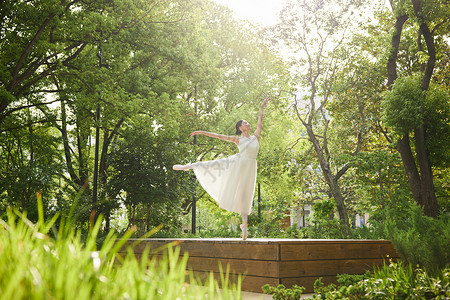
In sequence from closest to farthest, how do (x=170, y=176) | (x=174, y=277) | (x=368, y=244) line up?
(x=174, y=277)
(x=368, y=244)
(x=170, y=176)

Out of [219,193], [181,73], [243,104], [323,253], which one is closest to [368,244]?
[323,253]

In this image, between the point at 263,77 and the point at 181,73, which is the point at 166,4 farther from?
the point at 263,77

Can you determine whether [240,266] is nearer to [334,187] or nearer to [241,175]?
[241,175]

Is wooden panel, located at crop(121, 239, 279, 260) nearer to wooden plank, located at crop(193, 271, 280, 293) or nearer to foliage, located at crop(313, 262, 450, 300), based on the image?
wooden plank, located at crop(193, 271, 280, 293)

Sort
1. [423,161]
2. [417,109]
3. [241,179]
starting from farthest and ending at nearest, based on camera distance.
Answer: [423,161], [417,109], [241,179]

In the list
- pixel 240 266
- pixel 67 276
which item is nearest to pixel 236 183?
pixel 240 266

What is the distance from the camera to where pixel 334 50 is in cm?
1855

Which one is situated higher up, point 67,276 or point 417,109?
point 417,109

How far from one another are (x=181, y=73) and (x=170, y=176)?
214 inches

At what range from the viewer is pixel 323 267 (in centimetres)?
717

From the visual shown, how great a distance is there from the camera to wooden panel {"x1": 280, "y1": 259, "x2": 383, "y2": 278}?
261 inches

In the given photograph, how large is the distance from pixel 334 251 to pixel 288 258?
117cm

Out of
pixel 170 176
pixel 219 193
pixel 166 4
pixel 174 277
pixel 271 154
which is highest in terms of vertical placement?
pixel 166 4

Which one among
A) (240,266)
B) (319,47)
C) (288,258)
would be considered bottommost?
(240,266)
